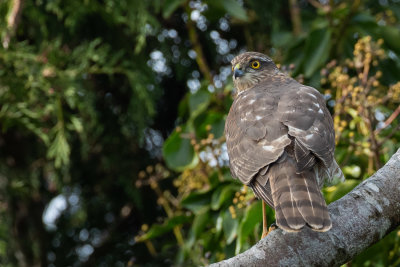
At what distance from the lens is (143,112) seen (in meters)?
4.87

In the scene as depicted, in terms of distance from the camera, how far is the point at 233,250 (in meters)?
3.59

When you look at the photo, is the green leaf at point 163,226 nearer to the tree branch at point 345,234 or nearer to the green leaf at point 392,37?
the tree branch at point 345,234

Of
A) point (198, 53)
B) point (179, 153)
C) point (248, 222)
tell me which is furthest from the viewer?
point (198, 53)

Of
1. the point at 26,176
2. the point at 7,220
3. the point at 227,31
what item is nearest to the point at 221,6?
the point at 227,31

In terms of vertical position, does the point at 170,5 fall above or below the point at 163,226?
above

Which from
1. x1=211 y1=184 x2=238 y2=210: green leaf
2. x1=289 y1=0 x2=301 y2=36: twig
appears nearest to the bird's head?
x1=211 y1=184 x2=238 y2=210: green leaf

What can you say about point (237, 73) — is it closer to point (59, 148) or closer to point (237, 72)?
point (237, 72)

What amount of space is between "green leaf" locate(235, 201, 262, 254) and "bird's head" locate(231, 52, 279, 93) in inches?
41.5

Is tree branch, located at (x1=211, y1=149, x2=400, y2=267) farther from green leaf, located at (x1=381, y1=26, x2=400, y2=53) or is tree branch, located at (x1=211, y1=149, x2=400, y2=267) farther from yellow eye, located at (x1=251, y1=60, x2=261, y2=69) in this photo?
green leaf, located at (x1=381, y1=26, x2=400, y2=53)

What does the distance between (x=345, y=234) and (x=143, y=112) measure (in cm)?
270

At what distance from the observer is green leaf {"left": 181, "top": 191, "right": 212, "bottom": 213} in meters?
3.69

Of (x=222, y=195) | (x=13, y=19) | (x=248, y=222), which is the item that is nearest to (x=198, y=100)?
(x=222, y=195)

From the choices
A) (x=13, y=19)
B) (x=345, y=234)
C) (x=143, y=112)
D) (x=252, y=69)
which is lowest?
(x=143, y=112)

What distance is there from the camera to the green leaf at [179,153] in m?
3.93
